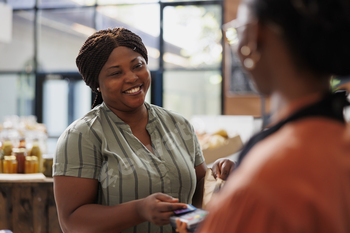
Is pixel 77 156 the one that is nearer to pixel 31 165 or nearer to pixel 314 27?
pixel 314 27

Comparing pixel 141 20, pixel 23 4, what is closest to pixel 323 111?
pixel 141 20

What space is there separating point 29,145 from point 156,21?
4.41 metres

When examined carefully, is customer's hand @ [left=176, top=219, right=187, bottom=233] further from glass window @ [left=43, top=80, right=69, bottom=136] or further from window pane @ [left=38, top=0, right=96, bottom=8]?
window pane @ [left=38, top=0, right=96, bottom=8]

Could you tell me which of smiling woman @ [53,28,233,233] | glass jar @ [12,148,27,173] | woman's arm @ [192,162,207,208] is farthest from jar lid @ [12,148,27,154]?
woman's arm @ [192,162,207,208]

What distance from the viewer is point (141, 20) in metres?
6.52

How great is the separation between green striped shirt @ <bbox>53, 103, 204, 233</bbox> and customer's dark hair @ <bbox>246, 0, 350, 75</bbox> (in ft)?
2.78

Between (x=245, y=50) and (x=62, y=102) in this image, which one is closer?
(x=245, y=50)

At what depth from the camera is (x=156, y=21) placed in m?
6.45

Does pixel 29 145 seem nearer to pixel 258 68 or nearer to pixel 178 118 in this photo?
pixel 178 118

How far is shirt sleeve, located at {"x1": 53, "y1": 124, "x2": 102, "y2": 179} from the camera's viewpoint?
3.97ft

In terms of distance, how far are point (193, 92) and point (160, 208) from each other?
17.6 ft

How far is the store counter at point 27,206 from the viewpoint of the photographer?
6.96ft

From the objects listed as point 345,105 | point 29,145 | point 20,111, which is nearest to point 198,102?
point 20,111

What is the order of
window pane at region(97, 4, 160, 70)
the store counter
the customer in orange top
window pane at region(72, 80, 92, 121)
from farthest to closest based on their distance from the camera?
window pane at region(72, 80, 92, 121) → window pane at region(97, 4, 160, 70) → the store counter → the customer in orange top
